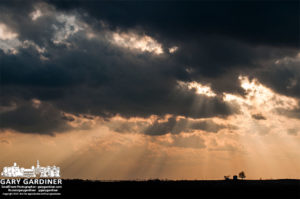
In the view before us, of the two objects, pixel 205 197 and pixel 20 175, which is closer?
pixel 20 175

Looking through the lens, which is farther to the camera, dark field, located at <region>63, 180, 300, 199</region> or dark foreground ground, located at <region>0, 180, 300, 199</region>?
dark field, located at <region>63, 180, 300, 199</region>

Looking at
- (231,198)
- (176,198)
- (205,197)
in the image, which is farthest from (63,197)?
(231,198)

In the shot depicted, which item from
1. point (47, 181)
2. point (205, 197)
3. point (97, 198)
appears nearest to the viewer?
point (97, 198)

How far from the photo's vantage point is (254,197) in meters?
96.6

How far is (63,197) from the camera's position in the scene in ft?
296

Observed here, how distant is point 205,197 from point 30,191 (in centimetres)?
4653

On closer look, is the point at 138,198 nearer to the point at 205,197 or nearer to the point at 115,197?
the point at 115,197

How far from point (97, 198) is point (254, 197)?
132 feet

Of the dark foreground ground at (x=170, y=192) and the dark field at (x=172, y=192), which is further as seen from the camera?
the dark field at (x=172, y=192)

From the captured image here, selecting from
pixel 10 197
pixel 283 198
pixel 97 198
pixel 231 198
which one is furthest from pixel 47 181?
pixel 283 198

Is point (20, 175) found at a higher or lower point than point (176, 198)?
higher

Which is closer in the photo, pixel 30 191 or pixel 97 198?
pixel 97 198

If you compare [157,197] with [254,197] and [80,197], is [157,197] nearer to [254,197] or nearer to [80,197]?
[80,197]

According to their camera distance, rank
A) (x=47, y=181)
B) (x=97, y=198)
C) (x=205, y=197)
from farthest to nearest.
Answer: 1. (x=47, y=181)
2. (x=205, y=197)
3. (x=97, y=198)
